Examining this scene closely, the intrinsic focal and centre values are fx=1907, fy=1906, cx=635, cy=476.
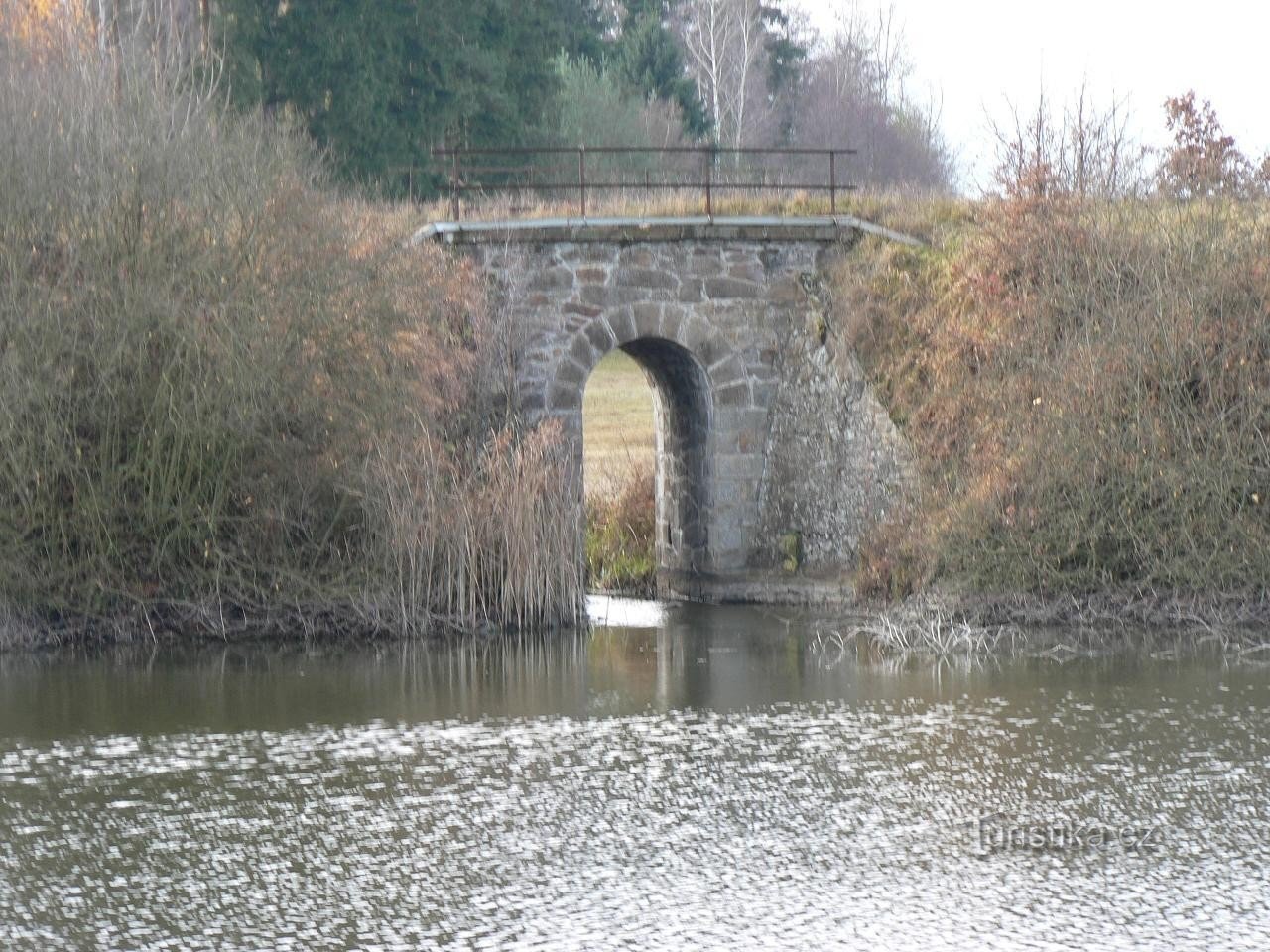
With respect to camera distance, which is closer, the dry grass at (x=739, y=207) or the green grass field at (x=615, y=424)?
the dry grass at (x=739, y=207)

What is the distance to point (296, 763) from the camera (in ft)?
35.4

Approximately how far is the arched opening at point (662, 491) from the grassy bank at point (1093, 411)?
2841 millimetres

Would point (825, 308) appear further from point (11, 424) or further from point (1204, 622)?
point (11, 424)

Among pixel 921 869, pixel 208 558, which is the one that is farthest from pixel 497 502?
pixel 921 869

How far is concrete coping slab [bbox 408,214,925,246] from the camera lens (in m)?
19.3

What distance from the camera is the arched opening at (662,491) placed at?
20.7m

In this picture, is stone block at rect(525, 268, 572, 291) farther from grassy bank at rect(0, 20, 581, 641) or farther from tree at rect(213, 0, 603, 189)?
tree at rect(213, 0, 603, 189)

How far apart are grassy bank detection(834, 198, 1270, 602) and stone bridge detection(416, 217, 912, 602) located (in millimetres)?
1077

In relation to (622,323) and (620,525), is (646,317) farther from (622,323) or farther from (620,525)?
(620,525)

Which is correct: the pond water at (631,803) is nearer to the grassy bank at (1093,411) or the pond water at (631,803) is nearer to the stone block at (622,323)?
the grassy bank at (1093,411)

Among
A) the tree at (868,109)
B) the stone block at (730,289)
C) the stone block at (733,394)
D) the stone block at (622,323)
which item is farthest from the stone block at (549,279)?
the tree at (868,109)

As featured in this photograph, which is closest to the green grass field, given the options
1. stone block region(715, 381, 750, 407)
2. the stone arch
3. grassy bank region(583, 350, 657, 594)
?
grassy bank region(583, 350, 657, 594)

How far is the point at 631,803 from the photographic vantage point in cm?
971

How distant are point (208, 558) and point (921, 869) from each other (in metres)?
8.92
